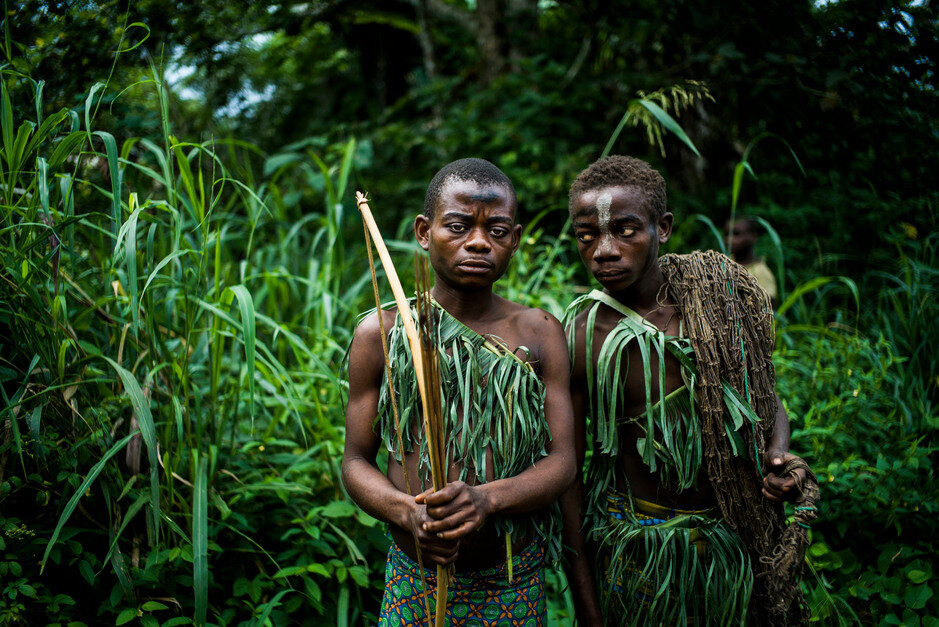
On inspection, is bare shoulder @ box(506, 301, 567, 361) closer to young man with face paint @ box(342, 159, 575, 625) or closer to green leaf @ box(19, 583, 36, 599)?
young man with face paint @ box(342, 159, 575, 625)

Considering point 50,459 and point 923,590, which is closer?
point 50,459

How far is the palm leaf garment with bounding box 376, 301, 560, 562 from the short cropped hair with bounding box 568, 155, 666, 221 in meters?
0.53

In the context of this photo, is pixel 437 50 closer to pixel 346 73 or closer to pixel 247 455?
pixel 346 73

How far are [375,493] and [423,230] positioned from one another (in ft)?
2.26

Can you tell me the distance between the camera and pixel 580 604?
1708 mm

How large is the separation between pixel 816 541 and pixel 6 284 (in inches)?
115

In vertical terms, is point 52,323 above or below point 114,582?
above

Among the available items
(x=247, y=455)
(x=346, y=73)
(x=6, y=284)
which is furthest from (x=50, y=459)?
(x=346, y=73)

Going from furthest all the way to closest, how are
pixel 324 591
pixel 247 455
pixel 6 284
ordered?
pixel 247 455 < pixel 324 591 < pixel 6 284

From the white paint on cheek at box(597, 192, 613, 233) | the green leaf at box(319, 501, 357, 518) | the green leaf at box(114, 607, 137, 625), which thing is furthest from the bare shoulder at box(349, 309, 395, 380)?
the green leaf at box(114, 607, 137, 625)

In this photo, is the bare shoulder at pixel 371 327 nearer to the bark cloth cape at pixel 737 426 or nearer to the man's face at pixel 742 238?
the bark cloth cape at pixel 737 426

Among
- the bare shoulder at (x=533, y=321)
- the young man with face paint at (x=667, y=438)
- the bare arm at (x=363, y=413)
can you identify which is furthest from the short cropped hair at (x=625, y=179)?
the bare arm at (x=363, y=413)

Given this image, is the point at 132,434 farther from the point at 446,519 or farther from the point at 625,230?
the point at 625,230

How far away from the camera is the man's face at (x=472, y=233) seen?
5.07ft
